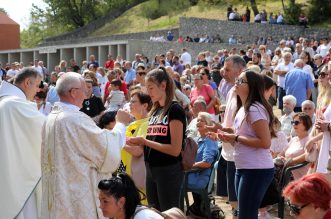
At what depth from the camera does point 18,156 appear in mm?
6203

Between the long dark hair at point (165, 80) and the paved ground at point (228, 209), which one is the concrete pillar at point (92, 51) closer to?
the paved ground at point (228, 209)

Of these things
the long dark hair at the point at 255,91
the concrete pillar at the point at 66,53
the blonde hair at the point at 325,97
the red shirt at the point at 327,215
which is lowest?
the concrete pillar at the point at 66,53

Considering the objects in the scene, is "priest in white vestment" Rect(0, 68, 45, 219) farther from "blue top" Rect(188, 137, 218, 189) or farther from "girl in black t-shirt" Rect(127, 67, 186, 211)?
"blue top" Rect(188, 137, 218, 189)

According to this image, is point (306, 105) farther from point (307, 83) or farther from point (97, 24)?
point (97, 24)

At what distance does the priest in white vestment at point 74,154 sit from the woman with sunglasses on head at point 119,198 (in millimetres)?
902

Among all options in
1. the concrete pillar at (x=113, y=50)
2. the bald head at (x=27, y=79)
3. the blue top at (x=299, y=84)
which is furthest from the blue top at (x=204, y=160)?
the concrete pillar at (x=113, y=50)

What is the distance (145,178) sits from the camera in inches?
255

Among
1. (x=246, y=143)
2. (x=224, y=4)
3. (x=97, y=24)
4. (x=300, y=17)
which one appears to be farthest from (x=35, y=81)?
(x=97, y=24)

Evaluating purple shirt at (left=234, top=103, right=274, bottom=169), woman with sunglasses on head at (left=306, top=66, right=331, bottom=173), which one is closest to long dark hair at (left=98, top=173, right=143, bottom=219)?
purple shirt at (left=234, top=103, right=274, bottom=169)

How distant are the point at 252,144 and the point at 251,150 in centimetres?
9

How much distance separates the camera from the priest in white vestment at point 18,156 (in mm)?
6152

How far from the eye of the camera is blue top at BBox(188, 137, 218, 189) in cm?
790

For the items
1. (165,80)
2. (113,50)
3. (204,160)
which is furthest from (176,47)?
(165,80)

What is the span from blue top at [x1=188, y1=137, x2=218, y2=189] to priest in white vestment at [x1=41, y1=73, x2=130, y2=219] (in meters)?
2.55
